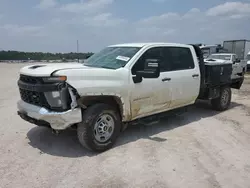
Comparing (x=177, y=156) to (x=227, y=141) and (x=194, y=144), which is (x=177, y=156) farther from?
(x=227, y=141)

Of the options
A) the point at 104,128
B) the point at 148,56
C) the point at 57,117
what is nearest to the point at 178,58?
the point at 148,56

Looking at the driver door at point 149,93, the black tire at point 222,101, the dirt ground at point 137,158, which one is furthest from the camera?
the black tire at point 222,101

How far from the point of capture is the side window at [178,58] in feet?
18.2

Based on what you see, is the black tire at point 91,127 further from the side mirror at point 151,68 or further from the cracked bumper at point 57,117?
the side mirror at point 151,68

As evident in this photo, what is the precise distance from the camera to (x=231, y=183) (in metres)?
3.43

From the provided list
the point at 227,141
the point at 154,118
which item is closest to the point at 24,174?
the point at 154,118

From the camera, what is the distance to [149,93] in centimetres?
498

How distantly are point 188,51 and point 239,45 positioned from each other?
2381 centimetres

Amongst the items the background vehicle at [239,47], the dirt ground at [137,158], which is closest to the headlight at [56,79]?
the dirt ground at [137,158]

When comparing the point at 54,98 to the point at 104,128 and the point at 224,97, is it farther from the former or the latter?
the point at 224,97

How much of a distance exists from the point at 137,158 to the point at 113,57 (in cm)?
211

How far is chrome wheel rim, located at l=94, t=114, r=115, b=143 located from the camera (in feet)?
14.3

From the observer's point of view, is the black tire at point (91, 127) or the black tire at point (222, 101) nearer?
the black tire at point (91, 127)

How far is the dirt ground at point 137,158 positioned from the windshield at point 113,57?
151 cm
